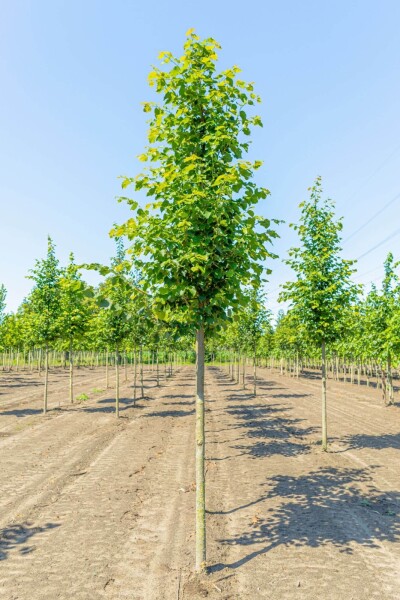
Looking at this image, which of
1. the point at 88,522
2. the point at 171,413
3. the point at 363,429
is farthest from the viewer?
the point at 171,413

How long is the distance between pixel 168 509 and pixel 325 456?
665 centimetres

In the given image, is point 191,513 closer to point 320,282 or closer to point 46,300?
point 320,282

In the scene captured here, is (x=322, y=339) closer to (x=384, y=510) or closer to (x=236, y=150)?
(x=384, y=510)

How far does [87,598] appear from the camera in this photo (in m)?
5.71

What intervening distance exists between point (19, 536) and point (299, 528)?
213 inches

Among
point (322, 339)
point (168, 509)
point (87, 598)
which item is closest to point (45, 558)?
point (87, 598)

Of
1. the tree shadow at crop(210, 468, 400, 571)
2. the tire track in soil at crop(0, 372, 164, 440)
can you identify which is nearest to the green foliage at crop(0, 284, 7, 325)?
the tire track in soil at crop(0, 372, 164, 440)

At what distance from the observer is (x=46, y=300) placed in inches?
848

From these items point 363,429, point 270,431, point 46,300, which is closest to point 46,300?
point 46,300

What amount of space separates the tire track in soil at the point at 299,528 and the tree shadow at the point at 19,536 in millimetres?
3388

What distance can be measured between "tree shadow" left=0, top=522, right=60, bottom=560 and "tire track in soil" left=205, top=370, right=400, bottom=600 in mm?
3388

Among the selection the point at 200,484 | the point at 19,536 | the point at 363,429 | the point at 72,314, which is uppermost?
the point at 72,314

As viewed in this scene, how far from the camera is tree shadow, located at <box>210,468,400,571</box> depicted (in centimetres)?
750

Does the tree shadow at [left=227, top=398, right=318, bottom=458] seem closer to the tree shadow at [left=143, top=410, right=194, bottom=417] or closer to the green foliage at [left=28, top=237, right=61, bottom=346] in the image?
the tree shadow at [left=143, top=410, right=194, bottom=417]
